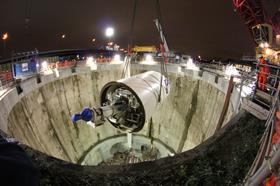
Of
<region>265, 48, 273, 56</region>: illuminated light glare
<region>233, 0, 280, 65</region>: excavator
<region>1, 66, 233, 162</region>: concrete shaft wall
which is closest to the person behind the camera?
<region>1, 66, 233, 162</region>: concrete shaft wall

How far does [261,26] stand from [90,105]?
879 inches

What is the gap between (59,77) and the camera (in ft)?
55.5

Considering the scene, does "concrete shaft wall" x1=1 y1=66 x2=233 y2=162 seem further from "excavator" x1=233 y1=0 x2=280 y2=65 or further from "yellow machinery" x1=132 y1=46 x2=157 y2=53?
"yellow machinery" x1=132 y1=46 x2=157 y2=53

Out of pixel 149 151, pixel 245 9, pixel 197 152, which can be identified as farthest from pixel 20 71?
pixel 245 9

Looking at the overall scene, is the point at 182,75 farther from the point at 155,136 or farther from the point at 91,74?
the point at 91,74

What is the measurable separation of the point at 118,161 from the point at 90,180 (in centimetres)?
1254

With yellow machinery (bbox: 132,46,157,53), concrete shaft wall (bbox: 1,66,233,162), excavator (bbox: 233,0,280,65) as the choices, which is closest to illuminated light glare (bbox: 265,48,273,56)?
excavator (bbox: 233,0,280,65)

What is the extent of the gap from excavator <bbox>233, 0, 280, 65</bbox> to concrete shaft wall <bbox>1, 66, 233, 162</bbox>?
12.6 metres

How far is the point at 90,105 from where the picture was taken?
1862 cm

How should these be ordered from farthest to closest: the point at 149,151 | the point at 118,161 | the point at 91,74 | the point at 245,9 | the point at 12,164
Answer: the point at 245,9
the point at 91,74
the point at 149,151
the point at 118,161
the point at 12,164

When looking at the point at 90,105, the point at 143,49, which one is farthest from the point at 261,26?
the point at 90,105

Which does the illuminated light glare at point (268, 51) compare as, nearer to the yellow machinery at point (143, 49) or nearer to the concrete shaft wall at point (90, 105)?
the concrete shaft wall at point (90, 105)

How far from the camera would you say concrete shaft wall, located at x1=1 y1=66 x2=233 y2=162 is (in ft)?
43.5

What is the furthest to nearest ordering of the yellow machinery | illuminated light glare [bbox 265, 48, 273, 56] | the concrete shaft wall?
1. the yellow machinery
2. illuminated light glare [bbox 265, 48, 273, 56]
3. the concrete shaft wall
